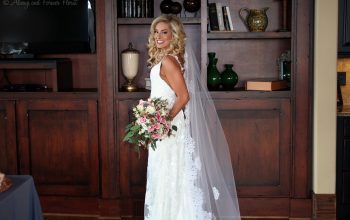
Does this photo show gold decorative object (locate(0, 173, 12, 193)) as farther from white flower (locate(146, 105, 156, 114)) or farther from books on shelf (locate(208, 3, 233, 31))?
books on shelf (locate(208, 3, 233, 31))

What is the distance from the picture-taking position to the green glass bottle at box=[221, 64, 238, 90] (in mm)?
4102

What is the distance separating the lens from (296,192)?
13.2 ft

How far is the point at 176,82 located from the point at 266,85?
1119 millimetres

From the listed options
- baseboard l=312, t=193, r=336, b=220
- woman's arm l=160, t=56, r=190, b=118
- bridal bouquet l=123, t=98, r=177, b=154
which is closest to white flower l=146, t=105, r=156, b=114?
bridal bouquet l=123, t=98, r=177, b=154

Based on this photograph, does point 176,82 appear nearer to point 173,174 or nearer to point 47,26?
point 173,174

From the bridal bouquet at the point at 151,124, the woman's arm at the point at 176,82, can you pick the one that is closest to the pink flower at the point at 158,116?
the bridal bouquet at the point at 151,124

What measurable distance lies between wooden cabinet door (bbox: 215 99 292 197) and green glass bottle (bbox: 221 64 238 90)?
19cm

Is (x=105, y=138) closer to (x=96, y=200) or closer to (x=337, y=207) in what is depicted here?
(x=96, y=200)

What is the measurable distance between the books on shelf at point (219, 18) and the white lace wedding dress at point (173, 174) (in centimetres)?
108

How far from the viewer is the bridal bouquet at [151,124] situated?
289 cm

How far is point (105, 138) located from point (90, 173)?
0.32 meters

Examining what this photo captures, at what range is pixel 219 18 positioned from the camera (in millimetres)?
4066

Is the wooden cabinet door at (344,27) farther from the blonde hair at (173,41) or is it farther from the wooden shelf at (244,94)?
the blonde hair at (173,41)

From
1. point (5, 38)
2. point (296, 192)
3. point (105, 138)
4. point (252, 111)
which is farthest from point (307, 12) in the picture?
point (5, 38)
